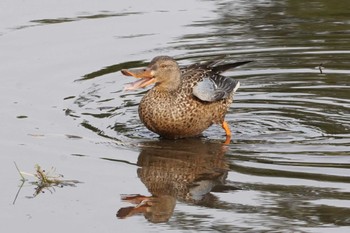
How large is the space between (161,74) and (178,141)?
651 millimetres

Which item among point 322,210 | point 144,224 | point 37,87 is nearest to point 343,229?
point 322,210

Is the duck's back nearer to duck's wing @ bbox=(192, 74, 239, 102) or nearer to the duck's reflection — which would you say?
duck's wing @ bbox=(192, 74, 239, 102)

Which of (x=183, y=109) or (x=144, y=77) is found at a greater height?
(x=144, y=77)

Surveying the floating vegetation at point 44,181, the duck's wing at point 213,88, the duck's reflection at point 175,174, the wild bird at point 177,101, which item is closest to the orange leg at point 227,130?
the wild bird at point 177,101

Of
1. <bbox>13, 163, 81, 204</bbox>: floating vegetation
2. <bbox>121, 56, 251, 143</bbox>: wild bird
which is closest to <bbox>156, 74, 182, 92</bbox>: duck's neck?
<bbox>121, 56, 251, 143</bbox>: wild bird

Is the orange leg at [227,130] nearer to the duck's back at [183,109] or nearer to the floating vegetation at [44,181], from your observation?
the duck's back at [183,109]

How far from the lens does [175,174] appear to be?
8.48 m

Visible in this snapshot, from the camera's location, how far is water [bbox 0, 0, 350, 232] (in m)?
7.48

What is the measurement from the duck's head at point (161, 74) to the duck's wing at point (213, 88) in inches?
8.8

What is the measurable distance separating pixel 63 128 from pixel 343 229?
11.9 feet

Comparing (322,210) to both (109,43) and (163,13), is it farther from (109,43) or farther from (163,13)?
(163,13)

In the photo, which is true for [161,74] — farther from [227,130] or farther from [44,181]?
[44,181]

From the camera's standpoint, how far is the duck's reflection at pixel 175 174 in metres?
7.65

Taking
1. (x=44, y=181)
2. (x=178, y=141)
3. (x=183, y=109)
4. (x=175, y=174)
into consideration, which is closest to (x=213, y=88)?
(x=183, y=109)
